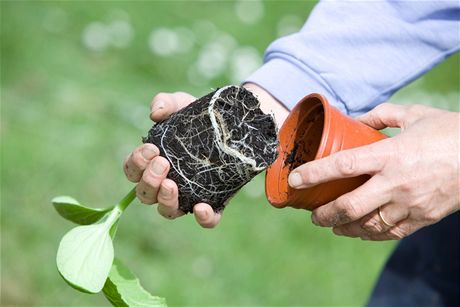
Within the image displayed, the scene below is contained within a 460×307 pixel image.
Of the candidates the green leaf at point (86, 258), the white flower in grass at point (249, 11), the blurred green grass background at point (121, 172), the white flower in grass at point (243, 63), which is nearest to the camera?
the green leaf at point (86, 258)

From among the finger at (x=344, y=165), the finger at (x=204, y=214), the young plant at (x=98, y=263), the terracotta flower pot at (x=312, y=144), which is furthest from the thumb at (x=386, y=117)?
the young plant at (x=98, y=263)

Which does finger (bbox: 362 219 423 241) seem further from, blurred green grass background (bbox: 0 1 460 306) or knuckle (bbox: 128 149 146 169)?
blurred green grass background (bbox: 0 1 460 306)

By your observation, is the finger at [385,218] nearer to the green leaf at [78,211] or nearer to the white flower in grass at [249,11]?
the green leaf at [78,211]

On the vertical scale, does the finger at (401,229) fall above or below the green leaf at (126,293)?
below

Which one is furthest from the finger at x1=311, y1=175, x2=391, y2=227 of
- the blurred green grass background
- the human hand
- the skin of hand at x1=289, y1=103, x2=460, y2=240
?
the blurred green grass background

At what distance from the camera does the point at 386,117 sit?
160 cm

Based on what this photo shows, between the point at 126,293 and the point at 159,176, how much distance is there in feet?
0.77

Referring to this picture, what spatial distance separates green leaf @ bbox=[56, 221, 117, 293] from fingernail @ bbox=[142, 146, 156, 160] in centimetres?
17

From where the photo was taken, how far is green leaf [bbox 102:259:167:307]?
4.79 ft

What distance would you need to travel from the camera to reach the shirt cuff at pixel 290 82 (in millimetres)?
1728

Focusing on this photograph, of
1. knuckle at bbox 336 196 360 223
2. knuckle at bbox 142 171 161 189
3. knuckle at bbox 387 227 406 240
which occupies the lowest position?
knuckle at bbox 387 227 406 240

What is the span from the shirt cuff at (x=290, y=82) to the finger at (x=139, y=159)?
37 centimetres

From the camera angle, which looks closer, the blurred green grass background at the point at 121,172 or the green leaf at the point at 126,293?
the green leaf at the point at 126,293

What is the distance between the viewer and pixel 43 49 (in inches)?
158
